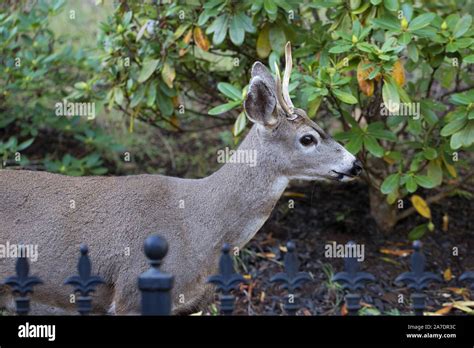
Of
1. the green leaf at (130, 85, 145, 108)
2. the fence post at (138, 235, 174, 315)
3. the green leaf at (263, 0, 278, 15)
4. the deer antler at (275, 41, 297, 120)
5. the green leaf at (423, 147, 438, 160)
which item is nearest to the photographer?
the fence post at (138, 235, 174, 315)

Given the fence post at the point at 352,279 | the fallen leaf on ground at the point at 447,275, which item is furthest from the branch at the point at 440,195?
the fence post at the point at 352,279

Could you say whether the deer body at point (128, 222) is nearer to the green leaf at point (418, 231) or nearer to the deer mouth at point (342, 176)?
the deer mouth at point (342, 176)

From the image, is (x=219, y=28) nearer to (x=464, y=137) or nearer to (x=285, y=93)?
(x=285, y=93)

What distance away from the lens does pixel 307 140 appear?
5.98 metres

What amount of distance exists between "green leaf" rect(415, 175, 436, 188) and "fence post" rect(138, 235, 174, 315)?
4.12m

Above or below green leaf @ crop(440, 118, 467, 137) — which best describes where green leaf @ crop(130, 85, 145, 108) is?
above

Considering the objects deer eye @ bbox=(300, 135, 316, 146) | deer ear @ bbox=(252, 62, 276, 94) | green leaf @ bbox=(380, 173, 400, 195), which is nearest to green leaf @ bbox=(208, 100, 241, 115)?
deer ear @ bbox=(252, 62, 276, 94)

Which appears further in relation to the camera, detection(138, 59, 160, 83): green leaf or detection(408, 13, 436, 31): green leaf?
detection(138, 59, 160, 83): green leaf

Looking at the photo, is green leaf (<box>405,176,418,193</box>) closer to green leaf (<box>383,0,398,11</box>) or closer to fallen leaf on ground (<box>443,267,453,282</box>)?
fallen leaf on ground (<box>443,267,453,282</box>)

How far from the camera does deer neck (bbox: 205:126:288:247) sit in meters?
5.95

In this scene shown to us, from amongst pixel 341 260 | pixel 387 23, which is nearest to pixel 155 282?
pixel 387 23

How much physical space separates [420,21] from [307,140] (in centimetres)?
150

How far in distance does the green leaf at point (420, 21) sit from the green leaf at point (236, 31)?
1.44 m
